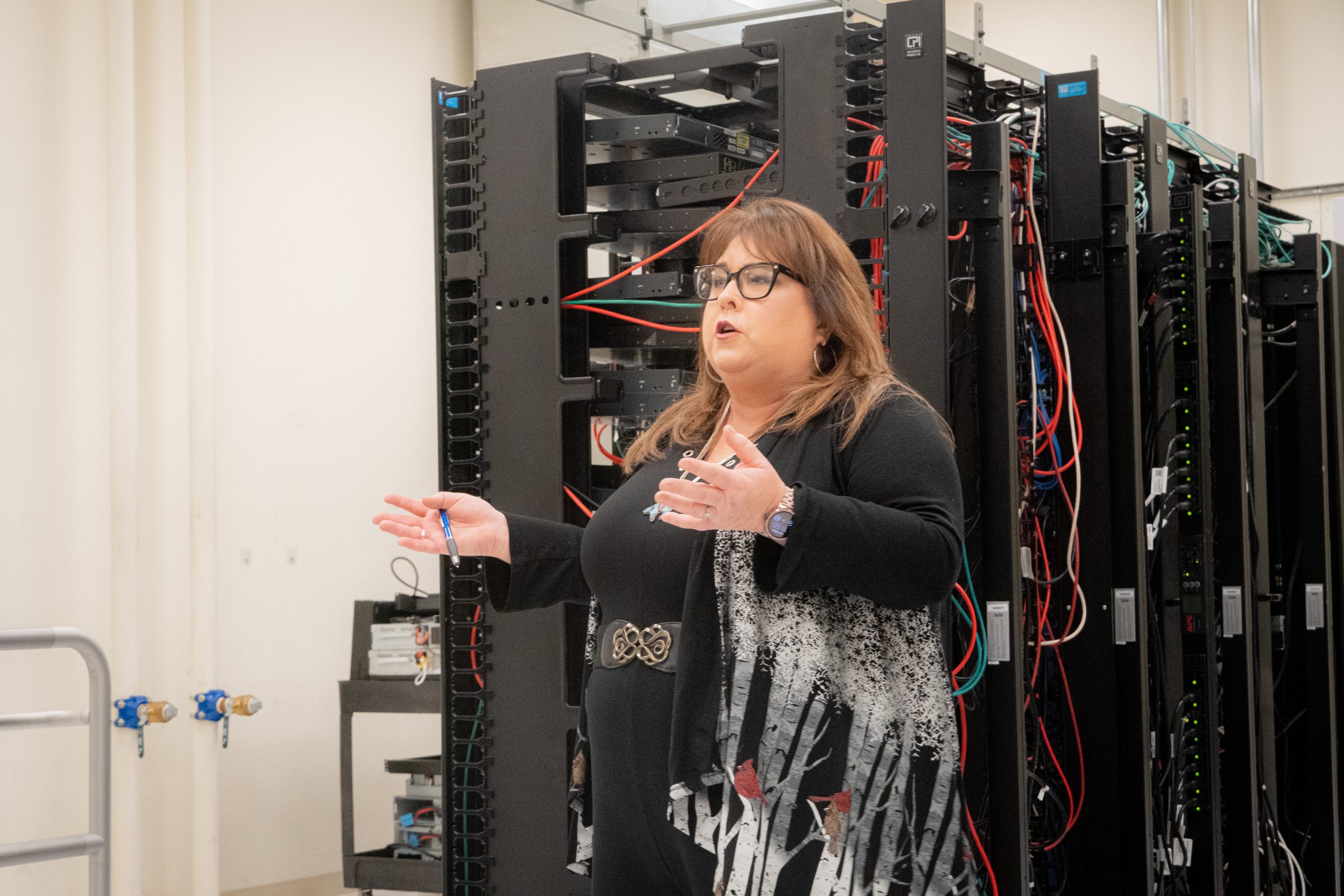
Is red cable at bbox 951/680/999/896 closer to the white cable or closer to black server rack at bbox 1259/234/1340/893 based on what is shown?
the white cable

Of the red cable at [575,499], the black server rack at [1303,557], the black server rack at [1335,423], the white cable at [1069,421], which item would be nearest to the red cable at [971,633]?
the white cable at [1069,421]

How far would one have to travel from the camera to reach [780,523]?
1437 mm

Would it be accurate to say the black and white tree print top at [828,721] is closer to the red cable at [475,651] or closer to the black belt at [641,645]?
the black belt at [641,645]

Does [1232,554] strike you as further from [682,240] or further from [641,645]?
[641,645]

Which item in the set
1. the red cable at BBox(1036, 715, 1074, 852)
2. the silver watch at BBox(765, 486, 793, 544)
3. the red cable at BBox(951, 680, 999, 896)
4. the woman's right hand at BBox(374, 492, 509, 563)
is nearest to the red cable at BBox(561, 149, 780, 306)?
the woman's right hand at BBox(374, 492, 509, 563)

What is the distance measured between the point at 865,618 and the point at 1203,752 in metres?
2.12

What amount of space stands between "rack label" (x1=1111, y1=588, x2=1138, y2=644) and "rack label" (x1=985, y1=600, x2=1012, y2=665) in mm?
708

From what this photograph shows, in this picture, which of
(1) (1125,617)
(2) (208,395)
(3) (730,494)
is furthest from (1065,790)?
(2) (208,395)

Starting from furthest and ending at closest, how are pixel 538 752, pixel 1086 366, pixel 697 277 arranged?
pixel 1086 366 → pixel 538 752 → pixel 697 277

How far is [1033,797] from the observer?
314cm

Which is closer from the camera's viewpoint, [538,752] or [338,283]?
[538,752]

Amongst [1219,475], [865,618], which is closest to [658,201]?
[865,618]

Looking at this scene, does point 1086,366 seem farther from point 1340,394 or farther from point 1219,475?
point 1340,394

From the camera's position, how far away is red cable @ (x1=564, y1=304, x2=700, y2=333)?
257 centimetres
